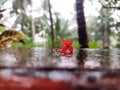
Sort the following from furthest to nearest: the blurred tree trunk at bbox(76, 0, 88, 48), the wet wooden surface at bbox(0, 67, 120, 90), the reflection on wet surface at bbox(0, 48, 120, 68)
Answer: the blurred tree trunk at bbox(76, 0, 88, 48), the reflection on wet surface at bbox(0, 48, 120, 68), the wet wooden surface at bbox(0, 67, 120, 90)

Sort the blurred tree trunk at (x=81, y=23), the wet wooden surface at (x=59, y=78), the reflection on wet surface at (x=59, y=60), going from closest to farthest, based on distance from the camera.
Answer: the wet wooden surface at (x=59, y=78)
the reflection on wet surface at (x=59, y=60)
the blurred tree trunk at (x=81, y=23)

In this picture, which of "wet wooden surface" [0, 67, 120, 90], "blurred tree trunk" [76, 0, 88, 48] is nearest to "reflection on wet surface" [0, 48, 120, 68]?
"wet wooden surface" [0, 67, 120, 90]

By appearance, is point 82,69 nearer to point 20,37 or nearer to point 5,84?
point 5,84

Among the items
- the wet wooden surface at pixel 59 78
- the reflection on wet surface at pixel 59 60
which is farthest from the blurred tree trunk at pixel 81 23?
the wet wooden surface at pixel 59 78

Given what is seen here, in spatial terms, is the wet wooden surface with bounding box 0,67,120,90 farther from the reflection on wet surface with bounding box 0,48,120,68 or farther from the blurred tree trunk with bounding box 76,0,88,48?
the blurred tree trunk with bounding box 76,0,88,48

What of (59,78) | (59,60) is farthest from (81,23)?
(59,78)

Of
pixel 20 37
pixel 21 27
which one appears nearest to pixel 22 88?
pixel 20 37

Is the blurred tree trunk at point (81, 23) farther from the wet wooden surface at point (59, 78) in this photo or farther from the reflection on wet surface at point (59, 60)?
the wet wooden surface at point (59, 78)

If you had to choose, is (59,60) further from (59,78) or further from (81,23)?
(81,23)

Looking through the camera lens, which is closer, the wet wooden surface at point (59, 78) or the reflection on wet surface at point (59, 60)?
the wet wooden surface at point (59, 78)

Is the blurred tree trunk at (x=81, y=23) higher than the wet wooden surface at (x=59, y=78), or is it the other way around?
the blurred tree trunk at (x=81, y=23)

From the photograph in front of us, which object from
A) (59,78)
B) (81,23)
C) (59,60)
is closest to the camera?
(59,78)
